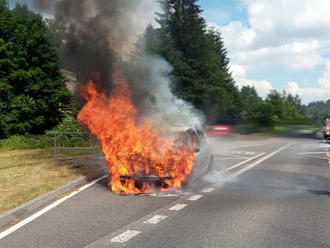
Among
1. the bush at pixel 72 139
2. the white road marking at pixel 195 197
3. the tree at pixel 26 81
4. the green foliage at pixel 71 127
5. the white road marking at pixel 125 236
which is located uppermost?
the tree at pixel 26 81

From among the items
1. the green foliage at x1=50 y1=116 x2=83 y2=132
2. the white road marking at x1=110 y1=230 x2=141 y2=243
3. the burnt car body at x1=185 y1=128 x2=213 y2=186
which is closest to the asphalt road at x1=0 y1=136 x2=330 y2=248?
the white road marking at x1=110 y1=230 x2=141 y2=243

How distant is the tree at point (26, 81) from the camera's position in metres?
26.5

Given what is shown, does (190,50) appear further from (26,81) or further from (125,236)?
(125,236)

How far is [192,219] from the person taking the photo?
6176 millimetres

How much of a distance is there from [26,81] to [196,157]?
70.8 feet

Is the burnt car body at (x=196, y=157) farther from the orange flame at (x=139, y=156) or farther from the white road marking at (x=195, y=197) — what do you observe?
the white road marking at (x=195, y=197)

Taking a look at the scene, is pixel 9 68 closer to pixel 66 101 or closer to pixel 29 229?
pixel 66 101

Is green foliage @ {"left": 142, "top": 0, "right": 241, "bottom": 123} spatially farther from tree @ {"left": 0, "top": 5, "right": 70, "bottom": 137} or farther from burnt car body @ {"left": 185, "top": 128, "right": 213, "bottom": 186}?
burnt car body @ {"left": 185, "top": 128, "right": 213, "bottom": 186}

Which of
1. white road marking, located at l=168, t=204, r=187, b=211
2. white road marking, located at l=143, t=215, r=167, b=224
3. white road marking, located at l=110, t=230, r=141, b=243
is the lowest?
white road marking, located at l=168, t=204, r=187, b=211

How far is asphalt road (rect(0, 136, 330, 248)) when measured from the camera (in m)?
5.08

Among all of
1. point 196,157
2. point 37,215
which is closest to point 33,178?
point 37,215

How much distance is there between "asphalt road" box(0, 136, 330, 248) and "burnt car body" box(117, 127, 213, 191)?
36 centimetres

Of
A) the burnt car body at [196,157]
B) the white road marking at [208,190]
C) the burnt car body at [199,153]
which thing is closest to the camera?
the burnt car body at [196,157]

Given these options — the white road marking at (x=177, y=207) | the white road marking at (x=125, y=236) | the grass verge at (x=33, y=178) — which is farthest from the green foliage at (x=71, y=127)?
the white road marking at (x=125, y=236)
